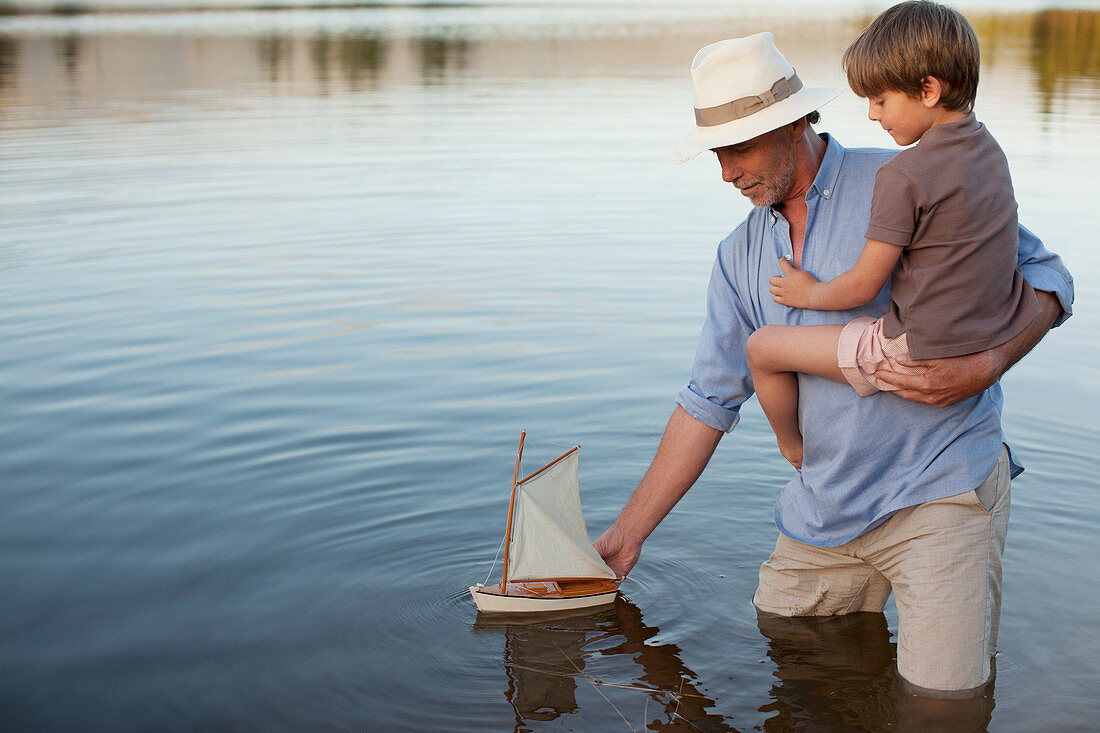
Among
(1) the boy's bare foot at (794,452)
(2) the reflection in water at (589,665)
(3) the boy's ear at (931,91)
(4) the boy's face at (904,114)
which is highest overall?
(3) the boy's ear at (931,91)

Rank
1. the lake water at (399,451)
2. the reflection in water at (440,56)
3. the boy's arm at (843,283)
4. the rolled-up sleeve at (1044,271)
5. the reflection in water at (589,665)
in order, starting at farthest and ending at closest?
the reflection in water at (440,56)
the lake water at (399,451)
the reflection in water at (589,665)
the rolled-up sleeve at (1044,271)
the boy's arm at (843,283)

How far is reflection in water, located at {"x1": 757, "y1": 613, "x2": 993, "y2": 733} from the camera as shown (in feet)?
12.6

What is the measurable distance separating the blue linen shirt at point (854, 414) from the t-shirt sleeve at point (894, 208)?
0.32m

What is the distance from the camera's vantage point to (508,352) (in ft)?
27.7

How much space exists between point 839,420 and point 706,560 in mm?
1679

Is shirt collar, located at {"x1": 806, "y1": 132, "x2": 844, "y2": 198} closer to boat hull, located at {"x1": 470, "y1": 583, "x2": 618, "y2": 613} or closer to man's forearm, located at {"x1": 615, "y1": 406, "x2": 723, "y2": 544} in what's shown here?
man's forearm, located at {"x1": 615, "y1": 406, "x2": 723, "y2": 544}

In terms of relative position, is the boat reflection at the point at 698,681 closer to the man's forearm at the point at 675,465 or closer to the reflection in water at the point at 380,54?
the man's forearm at the point at 675,465

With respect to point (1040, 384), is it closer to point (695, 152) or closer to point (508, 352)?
point (508, 352)

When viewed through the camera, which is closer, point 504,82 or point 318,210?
point 318,210

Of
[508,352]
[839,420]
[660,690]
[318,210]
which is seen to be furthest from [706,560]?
[318,210]

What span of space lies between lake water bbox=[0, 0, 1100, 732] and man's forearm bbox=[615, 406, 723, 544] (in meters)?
0.63

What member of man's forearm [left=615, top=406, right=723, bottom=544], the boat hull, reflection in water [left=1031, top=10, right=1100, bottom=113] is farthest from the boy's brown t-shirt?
reflection in water [left=1031, top=10, right=1100, bottom=113]

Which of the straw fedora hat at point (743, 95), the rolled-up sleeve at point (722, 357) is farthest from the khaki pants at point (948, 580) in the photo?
the straw fedora hat at point (743, 95)

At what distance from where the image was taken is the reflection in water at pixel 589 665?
4.11 m
